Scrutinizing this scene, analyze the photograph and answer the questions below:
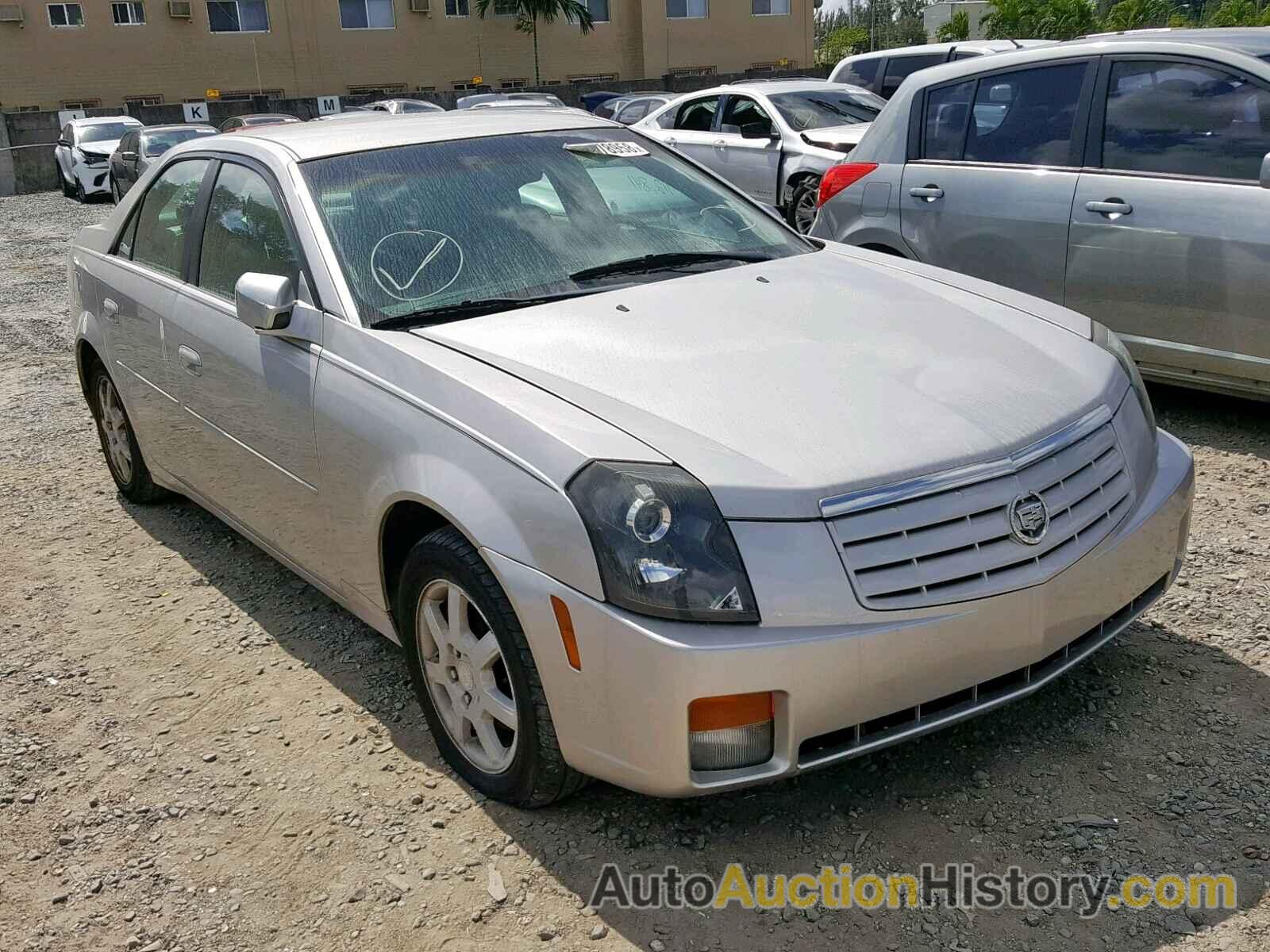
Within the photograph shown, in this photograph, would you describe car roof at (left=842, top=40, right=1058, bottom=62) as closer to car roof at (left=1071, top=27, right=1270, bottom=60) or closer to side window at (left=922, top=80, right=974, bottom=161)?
side window at (left=922, top=80, right=974, bottom=161)

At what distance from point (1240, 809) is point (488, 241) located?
249cm

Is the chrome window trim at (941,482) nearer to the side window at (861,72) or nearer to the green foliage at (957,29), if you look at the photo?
the side window at (861,72)

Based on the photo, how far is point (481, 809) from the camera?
3.02 metres

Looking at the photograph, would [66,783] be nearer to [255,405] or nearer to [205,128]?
[255,405]

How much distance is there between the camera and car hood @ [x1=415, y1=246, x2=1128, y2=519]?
2607mm

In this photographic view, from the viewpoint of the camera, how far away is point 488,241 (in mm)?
3566

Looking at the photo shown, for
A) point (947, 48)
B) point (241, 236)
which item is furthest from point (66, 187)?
point (241, 236)

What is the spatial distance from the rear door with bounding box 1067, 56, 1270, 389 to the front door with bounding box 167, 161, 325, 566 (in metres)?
3.62

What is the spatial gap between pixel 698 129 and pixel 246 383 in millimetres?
9095

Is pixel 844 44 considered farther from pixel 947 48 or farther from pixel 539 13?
pixel 947 48

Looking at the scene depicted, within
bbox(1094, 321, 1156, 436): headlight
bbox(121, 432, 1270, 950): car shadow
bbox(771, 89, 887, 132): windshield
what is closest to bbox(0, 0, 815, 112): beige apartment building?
bbox(771, 89, 887, 132): windshield

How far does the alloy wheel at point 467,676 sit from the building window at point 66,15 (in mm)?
41678

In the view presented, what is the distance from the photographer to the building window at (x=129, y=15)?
3853cm

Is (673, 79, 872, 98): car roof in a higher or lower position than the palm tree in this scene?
lower
